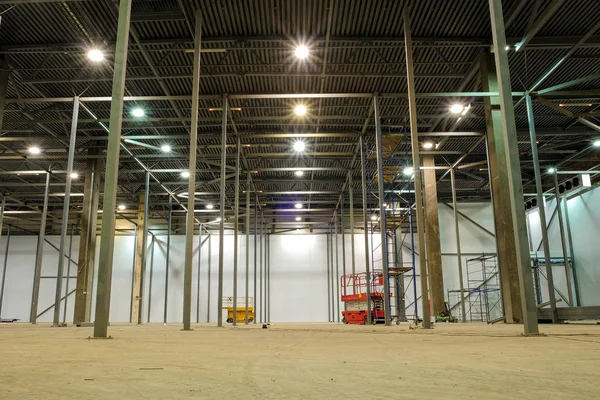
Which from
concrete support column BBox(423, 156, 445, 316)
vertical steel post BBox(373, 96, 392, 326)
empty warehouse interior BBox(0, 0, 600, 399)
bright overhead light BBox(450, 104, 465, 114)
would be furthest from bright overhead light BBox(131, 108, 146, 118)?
concrete support column BBox(423, 156, 445, 316)

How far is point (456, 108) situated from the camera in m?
16.0

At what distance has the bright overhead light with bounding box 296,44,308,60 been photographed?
13.0 metres

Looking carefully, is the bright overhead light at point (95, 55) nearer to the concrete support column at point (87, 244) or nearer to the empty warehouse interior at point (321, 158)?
the empty warehouse interior at point (321, 158)

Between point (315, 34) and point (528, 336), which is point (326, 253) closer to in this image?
point (315, 34)

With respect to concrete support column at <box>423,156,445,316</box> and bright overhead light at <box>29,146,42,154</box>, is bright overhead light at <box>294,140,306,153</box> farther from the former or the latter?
bright overhead light at <box>29,146,42,154</box>

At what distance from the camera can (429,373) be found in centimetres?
215

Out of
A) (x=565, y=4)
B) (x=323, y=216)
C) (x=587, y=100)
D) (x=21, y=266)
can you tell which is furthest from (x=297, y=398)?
(x=21, y=266)

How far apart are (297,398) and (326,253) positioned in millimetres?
29491

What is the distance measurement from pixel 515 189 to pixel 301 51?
30.3 ft

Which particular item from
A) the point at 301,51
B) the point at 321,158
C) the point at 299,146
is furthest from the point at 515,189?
the point at 321,158

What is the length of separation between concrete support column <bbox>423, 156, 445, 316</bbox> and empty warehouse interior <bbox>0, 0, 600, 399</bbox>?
0.35 ft

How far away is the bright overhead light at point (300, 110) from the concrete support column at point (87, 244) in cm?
938

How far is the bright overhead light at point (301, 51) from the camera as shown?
42.6ft

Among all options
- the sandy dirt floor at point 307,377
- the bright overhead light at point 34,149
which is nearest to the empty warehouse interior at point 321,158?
the sandy dirt floor at point 307,377
